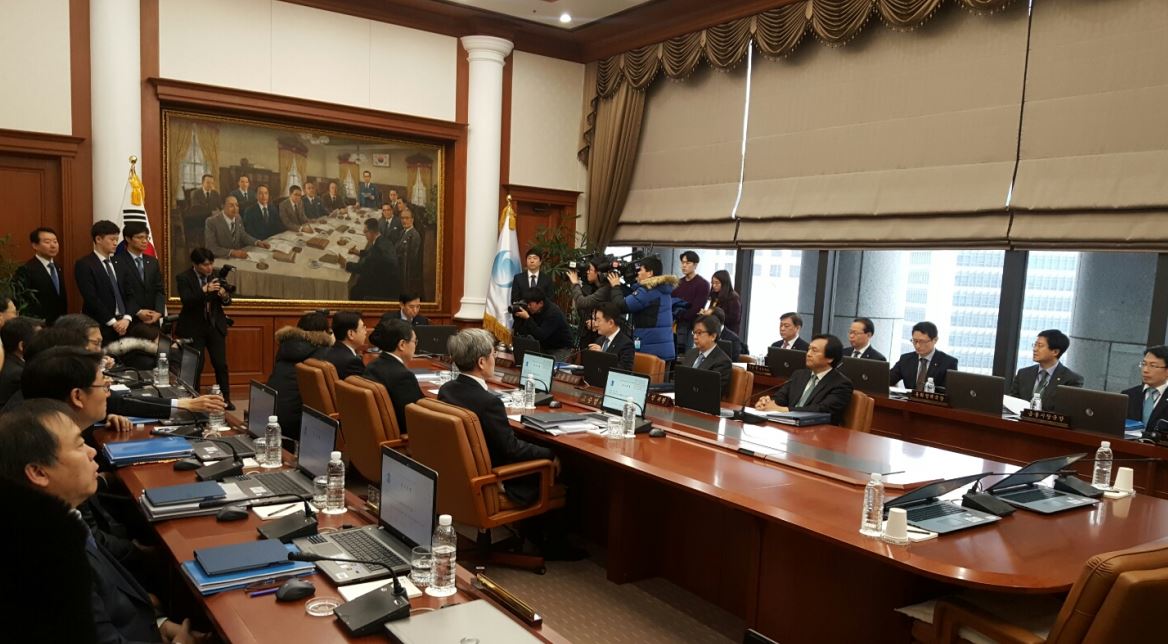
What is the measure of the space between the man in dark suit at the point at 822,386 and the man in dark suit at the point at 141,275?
16.4 ft

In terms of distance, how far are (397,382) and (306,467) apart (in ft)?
4.08

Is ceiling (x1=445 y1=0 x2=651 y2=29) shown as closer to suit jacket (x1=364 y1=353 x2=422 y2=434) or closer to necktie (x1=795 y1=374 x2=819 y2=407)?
necktie (x1=795 y1=374 x2=819 y2=407)

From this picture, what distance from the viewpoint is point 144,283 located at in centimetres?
633

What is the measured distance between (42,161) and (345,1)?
321 centimetres

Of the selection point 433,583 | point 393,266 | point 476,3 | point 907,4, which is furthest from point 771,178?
point 433,583

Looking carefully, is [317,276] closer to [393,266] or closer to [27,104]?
[393,266]

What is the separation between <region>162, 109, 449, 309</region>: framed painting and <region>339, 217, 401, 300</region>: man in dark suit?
0.01 meters

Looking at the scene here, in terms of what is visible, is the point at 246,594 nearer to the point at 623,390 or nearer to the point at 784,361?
the point at 623,390

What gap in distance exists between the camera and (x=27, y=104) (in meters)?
6.44

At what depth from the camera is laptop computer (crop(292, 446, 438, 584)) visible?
2082 mm

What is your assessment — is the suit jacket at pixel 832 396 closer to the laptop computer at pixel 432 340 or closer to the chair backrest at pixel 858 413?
the chair backrest at pixel 858 413

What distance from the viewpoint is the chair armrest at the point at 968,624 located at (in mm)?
2168

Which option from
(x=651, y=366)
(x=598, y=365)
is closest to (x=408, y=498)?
(x=598, y=365)

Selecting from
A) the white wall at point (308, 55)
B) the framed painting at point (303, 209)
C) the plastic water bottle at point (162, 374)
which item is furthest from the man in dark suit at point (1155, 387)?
the white wall at point (308, 55)
